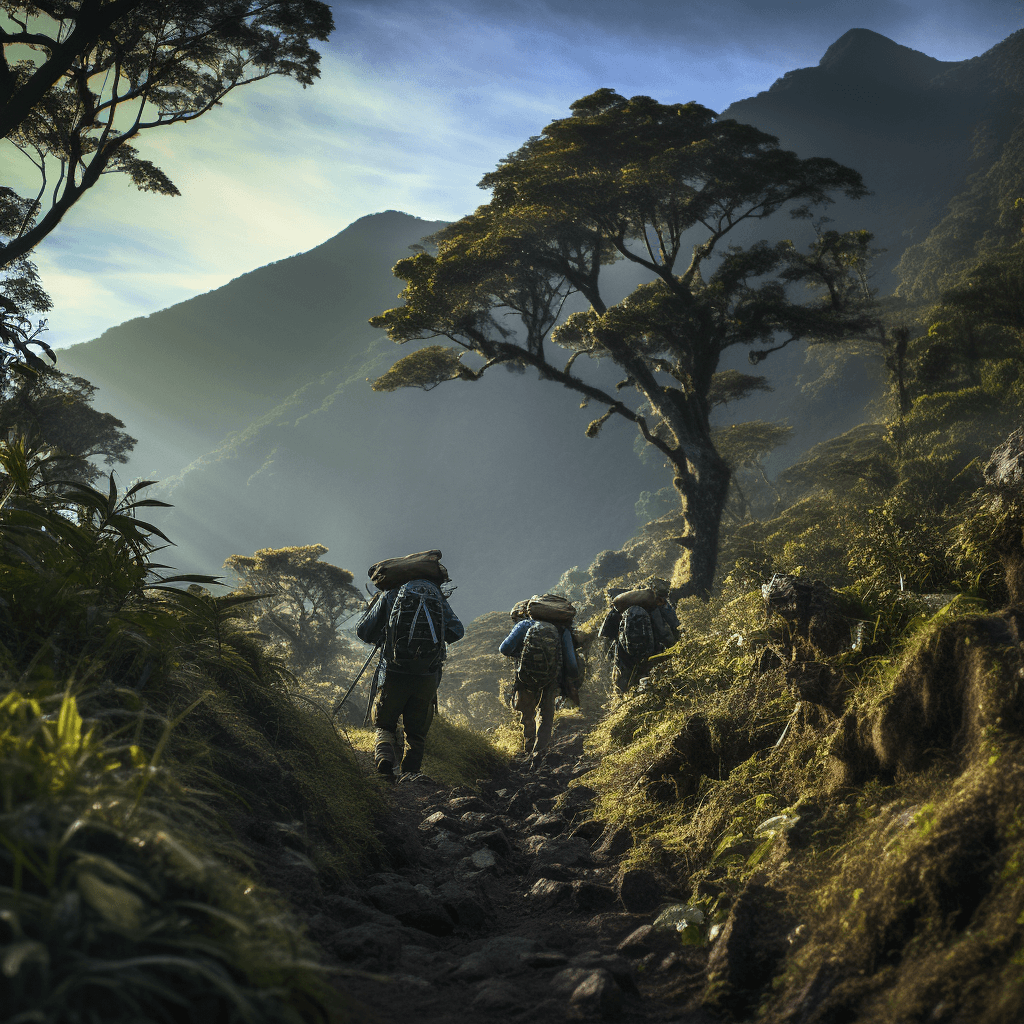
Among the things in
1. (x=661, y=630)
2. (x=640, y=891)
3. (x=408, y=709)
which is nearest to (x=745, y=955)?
(x=640, y=891)

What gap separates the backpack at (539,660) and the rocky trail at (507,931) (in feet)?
10.6

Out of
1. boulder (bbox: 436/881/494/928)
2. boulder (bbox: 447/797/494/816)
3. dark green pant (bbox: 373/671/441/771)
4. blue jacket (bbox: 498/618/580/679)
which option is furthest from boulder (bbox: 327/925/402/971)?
blue jacket (bbox: 498/618/580/679)

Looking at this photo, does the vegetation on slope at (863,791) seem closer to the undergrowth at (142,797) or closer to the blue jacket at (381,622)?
the undergrowth at (142,797)

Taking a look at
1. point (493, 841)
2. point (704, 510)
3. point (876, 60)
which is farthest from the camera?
point (876, 60)

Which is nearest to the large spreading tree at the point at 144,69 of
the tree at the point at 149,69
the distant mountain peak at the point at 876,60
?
the tree at the point at 149,69

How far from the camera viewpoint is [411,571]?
216 inches

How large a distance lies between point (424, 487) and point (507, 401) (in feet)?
86.3

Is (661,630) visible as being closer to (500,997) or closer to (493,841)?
(493,841)

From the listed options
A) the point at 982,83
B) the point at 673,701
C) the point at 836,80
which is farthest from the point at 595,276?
the point at 836,80

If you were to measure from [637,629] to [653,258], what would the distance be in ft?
31.3

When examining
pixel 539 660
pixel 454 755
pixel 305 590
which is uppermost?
pixel 305 590

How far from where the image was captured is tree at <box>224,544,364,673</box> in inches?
968

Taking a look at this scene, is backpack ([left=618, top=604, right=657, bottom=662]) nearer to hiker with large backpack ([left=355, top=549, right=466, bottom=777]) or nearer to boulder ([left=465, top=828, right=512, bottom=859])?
hiker with large backpack ([left=355, top=549, right=466, bottom=777])

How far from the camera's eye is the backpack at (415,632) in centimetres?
505
